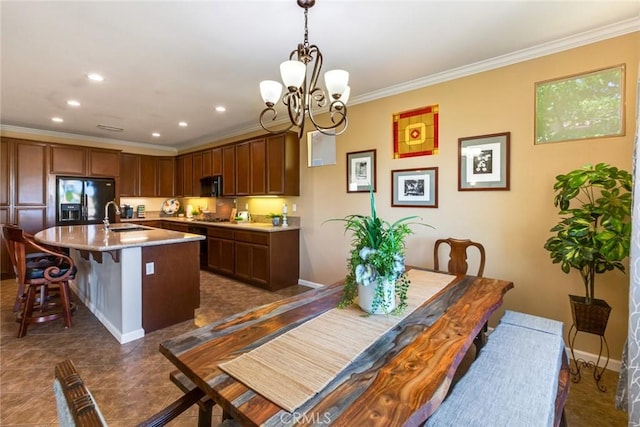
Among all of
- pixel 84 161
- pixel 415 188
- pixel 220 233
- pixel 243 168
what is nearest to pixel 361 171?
pixel 415 188

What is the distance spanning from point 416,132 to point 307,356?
2791 mm

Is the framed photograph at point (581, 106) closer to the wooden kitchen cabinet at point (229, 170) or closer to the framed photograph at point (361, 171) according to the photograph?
the framed photograph at point (361, 171)

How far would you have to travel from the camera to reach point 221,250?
4.85m

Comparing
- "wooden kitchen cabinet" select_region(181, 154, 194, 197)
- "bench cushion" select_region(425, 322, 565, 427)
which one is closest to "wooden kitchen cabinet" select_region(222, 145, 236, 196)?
"wooden kitchen cabinet" select_region(181, 154, 194, 197)

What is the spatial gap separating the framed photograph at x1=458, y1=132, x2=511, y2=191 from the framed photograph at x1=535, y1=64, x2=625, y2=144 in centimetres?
28

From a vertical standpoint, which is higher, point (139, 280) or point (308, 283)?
point (139, 280)

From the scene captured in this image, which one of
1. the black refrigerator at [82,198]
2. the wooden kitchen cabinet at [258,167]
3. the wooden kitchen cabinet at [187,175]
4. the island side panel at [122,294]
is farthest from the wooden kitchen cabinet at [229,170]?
the island side panel at [122,294]

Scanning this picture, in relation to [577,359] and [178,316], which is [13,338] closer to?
[178,316]

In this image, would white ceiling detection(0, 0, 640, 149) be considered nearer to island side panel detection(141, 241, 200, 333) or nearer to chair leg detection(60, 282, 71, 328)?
island side panel detection(141, 241, 200, 333)

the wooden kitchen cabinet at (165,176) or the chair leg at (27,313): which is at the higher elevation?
the wooden kitchen cabinet at (165,176)

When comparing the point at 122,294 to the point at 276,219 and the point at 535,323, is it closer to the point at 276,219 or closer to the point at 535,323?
the point at 276,219

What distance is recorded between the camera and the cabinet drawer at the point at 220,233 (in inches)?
185

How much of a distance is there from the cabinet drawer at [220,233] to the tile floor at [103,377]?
65.2 inches

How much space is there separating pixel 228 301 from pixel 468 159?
3.21 m
